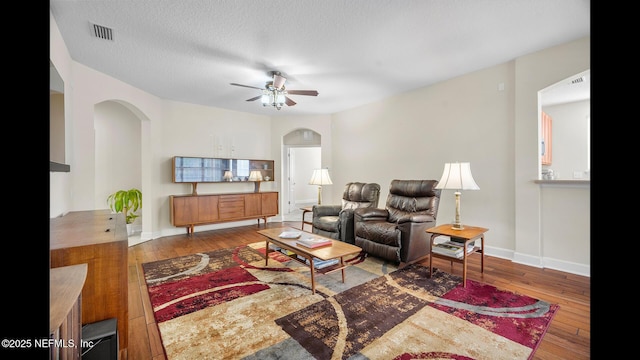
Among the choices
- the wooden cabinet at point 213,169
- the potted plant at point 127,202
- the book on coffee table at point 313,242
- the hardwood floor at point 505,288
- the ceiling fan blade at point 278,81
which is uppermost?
the ceiling fan blade at point 278,81

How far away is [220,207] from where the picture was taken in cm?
520

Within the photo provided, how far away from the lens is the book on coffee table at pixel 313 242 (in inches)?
103

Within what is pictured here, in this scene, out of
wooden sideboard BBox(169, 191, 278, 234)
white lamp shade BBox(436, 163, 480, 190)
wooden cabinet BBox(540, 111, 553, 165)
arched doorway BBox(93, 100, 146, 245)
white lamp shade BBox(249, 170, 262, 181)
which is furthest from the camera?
white lamp shade BBox(249, 170, 262, 181)

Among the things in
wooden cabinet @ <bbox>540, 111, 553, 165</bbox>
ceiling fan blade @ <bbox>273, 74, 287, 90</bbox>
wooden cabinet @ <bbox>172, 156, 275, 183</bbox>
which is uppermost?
ceiling fan blade @ <bbox>273, 74, 287, 90</bbox>

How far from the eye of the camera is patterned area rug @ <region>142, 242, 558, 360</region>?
5.71 feet

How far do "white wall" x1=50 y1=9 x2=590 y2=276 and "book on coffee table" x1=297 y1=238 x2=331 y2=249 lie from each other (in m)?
2.26

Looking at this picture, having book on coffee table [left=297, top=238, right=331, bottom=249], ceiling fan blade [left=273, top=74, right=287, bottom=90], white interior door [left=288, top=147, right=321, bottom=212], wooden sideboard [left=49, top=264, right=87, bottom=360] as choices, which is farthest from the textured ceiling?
white interior door [left=288, top=147, right=321, bottom=212]

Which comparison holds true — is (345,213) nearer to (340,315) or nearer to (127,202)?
(340,315)

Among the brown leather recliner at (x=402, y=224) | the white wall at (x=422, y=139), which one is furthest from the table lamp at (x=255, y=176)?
the brown leather recliner at (x=402, y=224)

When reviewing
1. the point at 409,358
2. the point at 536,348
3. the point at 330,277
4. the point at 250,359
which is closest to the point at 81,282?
the point at 250,359

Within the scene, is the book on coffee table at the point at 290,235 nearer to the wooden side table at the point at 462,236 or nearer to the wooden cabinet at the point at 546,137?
the wooden side table at the point at 462,236

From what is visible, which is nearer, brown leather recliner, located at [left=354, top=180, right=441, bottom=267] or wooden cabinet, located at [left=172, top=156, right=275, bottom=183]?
brown leather recliner, located at [left=354, top=180, right=441, bottom=267]

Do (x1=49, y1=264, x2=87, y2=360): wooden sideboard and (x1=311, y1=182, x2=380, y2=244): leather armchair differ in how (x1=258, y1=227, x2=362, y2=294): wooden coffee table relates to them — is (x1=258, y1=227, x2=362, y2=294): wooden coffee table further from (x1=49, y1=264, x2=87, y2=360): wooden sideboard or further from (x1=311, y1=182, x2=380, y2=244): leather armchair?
(x1=49, y1=264, x2=87, y2=360): wooden sideboard

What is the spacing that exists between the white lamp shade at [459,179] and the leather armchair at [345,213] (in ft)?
4.14
